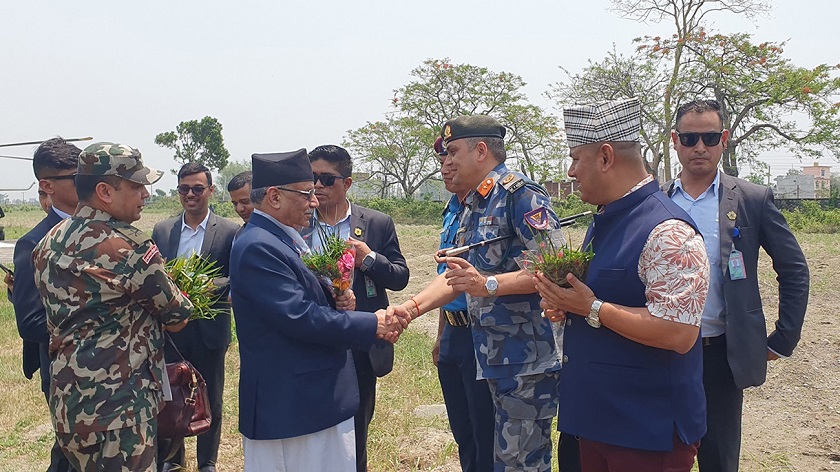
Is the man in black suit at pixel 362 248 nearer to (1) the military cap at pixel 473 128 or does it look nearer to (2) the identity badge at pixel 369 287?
(2) the identity badge at pixel 369 287

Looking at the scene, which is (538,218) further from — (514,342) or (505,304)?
(514,342)

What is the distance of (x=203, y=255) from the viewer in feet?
14.7

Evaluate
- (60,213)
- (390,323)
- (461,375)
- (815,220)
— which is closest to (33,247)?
(60,213)

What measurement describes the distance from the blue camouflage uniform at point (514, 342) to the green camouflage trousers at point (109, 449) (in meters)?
1.60

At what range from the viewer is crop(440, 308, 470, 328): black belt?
135 inches

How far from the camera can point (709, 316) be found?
3184 mm

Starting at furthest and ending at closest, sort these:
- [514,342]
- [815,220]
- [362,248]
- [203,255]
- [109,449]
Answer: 1. [815,220]
2. [203,255]
3. [362,248]
4. [514,342]
5. [109,449]

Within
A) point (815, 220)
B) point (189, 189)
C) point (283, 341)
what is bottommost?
point (815, 220)

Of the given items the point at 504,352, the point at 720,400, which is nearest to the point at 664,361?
the point at 504,352

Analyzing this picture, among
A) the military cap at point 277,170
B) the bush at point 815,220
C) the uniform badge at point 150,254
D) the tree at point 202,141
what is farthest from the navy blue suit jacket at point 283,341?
the tree at point 202,141

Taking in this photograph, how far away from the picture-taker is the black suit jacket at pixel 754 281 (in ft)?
10.2

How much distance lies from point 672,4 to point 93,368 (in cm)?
2515

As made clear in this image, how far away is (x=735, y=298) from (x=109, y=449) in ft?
9.84

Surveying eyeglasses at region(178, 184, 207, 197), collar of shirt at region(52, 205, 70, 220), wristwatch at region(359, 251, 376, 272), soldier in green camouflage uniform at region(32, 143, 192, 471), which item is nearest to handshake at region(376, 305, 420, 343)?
wristwatch at region(359, 251, 376, 272)
